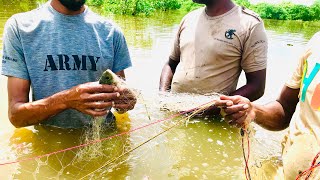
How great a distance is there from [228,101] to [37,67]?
1.72 meters

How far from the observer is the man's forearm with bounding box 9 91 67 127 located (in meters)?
2.56

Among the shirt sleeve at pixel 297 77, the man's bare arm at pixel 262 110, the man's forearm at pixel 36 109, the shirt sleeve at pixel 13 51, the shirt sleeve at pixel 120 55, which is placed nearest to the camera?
the shirt sleeve at pixel 297 77

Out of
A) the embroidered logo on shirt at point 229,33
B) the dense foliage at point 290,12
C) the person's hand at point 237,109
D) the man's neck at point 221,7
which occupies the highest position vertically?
the man's neck at point 221,7

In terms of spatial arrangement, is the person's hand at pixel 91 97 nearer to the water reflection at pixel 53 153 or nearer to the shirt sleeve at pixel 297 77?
the water reflection at pixel 53 153

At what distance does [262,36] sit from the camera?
11.8 ft

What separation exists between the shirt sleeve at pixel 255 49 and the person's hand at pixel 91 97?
6.01ft

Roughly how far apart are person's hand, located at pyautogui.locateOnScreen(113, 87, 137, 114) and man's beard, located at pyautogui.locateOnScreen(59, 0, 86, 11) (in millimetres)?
910

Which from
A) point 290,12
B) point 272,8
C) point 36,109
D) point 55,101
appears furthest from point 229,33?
point 290,12

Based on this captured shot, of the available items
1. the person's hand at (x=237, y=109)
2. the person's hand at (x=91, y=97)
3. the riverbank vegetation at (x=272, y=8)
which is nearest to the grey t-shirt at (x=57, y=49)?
Result: the person's hand at (x=91, y=97)

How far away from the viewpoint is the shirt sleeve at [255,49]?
357cm

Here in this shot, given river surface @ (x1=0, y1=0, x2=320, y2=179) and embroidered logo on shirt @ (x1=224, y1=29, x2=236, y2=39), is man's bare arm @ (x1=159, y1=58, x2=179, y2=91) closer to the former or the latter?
river surface @ (x1=0, y1=0, x2=320, y2=179)

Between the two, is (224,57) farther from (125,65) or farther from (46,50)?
(46,50)

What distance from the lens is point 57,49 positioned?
2.84 m

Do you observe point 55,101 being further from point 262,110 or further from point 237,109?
point 262,110
